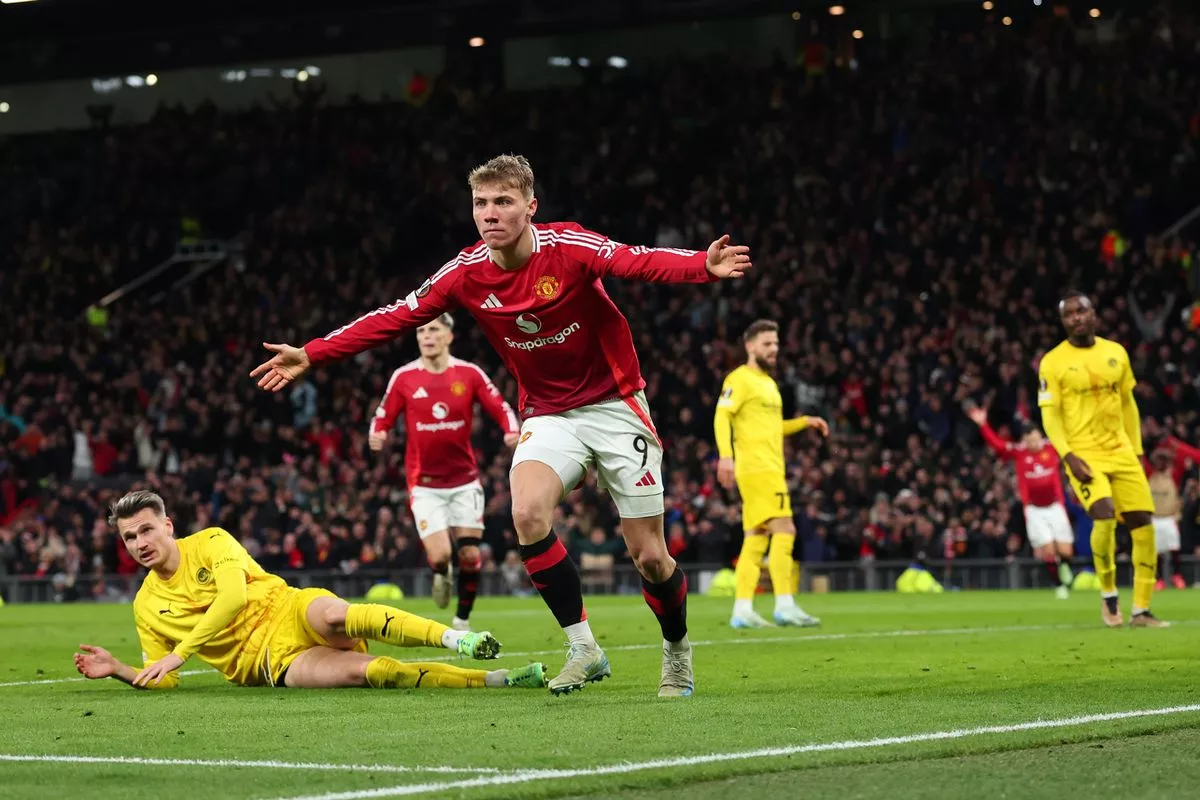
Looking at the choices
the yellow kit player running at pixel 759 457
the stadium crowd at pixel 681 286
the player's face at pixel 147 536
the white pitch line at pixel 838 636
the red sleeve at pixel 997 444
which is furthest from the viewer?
the stadium crowd at pixel 681 286

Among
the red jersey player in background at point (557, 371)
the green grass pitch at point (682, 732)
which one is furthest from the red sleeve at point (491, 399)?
the red jersey player in background at point (557, 371)

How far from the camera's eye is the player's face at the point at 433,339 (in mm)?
14664

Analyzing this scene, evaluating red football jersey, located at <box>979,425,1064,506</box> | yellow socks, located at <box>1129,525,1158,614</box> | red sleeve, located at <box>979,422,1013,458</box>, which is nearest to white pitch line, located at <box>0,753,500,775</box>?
yellow socks, located at <box>1129,525,1158,614</box>

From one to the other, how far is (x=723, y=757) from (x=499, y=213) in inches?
118

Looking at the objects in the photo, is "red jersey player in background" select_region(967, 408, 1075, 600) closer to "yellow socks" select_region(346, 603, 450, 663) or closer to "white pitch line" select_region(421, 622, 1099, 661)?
"white pitch line" select_region(421, 622, 1099, 661)

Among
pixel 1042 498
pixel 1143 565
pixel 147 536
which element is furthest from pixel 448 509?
pixel 1042 498

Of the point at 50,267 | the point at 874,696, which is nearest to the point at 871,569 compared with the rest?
the point at 874,696

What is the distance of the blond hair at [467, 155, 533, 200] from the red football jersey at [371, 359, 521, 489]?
6.67m

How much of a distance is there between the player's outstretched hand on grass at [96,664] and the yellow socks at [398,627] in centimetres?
120

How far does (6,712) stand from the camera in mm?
8211

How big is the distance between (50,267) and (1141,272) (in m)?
22.1

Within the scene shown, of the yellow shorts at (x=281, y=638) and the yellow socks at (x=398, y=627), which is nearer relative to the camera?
the yellow socks at (x=398, y=627)

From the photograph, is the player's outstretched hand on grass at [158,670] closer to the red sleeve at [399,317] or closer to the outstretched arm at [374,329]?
the outstretched arm at [374,329]

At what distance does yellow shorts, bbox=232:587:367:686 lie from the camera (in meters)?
9.09
